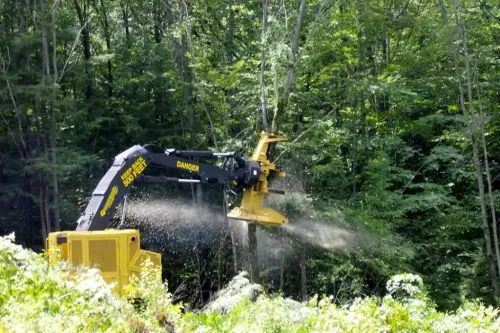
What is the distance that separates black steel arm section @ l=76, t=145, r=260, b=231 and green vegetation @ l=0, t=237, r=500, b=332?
418 centimetres

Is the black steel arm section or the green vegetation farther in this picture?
the black steel arm section

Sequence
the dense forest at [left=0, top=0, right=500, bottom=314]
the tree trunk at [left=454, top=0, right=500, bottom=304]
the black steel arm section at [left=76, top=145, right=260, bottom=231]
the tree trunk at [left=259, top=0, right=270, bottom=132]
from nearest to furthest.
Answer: the black steel arm section at [left=76, top=145, right=260, bottom=231] → the tree trunk at [left=259, top=0, right=270, bottom=132] → the dense forest at [left=0, top=0, right=500, bottom=314] → the tree trunk at [left=454, top=0, right=500, bottom=304]

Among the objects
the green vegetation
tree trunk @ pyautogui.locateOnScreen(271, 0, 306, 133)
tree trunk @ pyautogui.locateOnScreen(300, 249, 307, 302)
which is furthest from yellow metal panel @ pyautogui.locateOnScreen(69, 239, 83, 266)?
tree trunk @ pyautogui.locateOnScreen(300, 249, 307, 302)

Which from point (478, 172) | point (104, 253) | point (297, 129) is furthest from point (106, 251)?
point (478, 172)

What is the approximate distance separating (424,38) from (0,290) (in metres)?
17.6

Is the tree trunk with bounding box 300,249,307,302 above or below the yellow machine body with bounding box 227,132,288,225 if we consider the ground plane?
below

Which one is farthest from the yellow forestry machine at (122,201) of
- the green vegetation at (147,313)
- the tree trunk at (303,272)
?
the tree trunk at (303,272)

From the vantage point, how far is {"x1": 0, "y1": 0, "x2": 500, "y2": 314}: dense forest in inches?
579

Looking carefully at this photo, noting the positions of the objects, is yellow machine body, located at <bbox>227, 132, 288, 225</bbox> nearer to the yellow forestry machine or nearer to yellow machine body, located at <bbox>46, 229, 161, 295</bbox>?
the yellow forestry machine

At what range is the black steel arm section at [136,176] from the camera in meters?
8.46

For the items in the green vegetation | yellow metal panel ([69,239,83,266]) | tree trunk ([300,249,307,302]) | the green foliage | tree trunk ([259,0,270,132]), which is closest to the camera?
the green vegetation

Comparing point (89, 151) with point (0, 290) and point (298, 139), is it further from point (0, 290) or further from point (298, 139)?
point (0, 290)

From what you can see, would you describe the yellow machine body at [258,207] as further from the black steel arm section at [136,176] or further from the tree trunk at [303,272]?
the tree trunk at [303,272]

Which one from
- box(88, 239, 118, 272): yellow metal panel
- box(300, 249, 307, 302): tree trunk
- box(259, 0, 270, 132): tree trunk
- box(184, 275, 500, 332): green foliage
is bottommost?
box(300, 249, 307, 302): tree trunk
